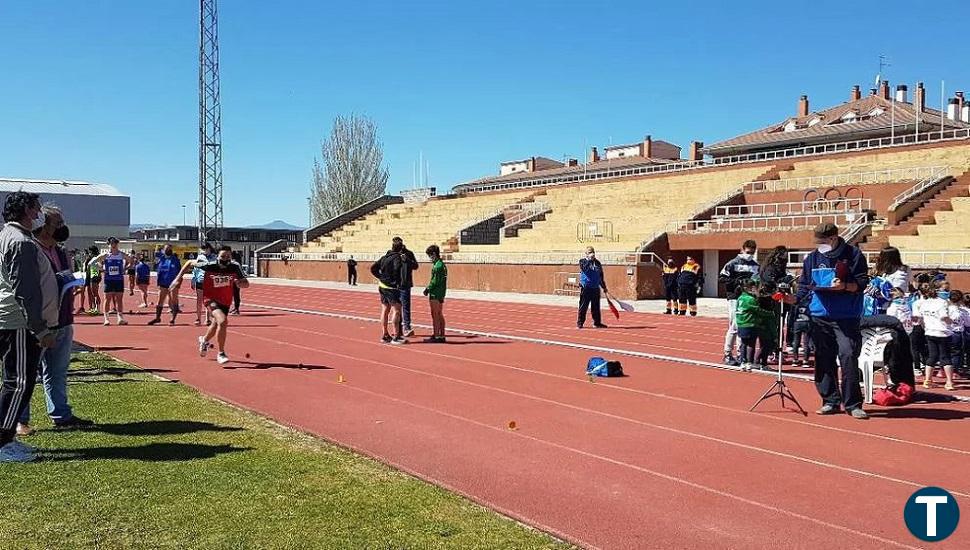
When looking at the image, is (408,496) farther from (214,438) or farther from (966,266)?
(966,266)

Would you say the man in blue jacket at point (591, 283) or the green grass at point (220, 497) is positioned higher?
the man in blue jacket at point (591, 283)

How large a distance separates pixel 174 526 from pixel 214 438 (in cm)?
244

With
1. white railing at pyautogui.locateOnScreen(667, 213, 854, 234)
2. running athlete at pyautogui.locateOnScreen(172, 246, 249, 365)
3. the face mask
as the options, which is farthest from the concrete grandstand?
the face mask

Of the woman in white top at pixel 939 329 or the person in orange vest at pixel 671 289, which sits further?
the person in orange vest at pixel 671 289

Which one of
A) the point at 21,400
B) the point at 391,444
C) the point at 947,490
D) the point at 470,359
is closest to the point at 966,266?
the point at 470,359

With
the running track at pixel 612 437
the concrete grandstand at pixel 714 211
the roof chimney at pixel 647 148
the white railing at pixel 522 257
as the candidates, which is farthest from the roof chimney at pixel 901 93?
the running track at pixel 612 437

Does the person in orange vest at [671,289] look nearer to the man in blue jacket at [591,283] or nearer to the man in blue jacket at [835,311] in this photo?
the man in blue jacket at [591,283]

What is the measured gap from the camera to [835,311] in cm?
895

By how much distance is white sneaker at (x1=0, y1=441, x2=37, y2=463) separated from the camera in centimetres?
637

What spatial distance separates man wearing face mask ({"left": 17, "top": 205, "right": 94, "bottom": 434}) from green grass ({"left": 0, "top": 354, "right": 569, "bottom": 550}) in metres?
0.21

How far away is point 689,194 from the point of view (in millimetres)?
42500

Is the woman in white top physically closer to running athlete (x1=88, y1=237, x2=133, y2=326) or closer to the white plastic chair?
the white plastic chair

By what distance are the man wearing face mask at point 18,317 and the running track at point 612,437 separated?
8.42 ft

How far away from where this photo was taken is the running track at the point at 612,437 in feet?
18.6
